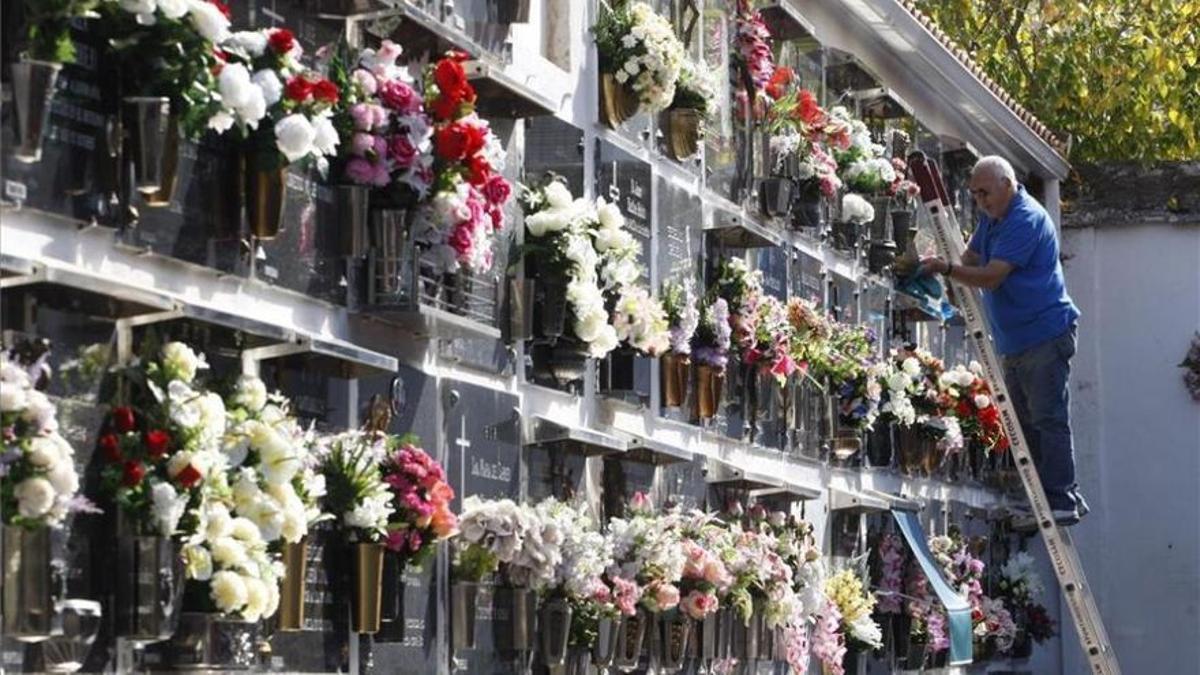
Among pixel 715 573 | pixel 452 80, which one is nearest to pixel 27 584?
pixel 452 80

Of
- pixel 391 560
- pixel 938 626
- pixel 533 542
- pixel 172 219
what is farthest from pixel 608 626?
pixel 938 626

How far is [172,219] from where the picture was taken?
26.4 ft

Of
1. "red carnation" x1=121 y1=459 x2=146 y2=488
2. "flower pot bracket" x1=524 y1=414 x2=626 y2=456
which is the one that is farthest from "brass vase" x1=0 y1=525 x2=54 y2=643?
"flower pot bracket" x1=524 y1=414 x2=626 y2=456

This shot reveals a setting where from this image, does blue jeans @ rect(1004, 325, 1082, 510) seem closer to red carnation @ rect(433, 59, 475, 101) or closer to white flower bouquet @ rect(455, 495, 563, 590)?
white flower bouquet @ rect(455, 495, 563, 590)

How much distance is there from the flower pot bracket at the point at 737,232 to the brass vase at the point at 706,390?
0.89m

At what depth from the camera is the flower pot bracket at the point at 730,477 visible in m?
13.8

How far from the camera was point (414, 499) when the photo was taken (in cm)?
926

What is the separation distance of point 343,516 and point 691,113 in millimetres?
4713

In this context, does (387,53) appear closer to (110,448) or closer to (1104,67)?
(110,448)

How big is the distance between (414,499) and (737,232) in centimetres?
523

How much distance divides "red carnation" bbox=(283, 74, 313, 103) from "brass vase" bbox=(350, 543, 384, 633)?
1.55 m

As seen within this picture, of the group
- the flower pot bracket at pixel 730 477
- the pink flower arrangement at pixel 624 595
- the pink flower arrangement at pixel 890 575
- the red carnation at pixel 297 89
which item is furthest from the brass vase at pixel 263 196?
the pink flower arrangement at pixel 890 575

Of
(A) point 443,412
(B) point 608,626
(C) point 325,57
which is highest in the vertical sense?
(C) point 325,57

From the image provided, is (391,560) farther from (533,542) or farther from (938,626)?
(938,626)
